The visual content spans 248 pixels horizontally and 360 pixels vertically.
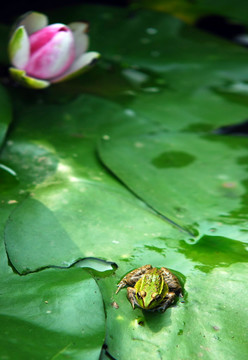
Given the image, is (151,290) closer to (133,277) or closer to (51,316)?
(133,277)

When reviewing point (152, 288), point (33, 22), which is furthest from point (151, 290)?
point (33, 22)

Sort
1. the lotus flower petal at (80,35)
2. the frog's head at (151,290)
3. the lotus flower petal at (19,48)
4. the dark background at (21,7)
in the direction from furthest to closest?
the dark background at (21,7) < the lotus flower petal at (80,35) < the lotus flower petal at (19,48) < the frog's head at (151,290)

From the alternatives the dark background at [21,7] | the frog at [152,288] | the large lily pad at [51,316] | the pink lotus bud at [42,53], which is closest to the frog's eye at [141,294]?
the frog at [152,288]

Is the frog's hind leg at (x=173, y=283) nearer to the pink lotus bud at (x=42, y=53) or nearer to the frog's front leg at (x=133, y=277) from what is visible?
the frog's front leg at (x=133, y=277)

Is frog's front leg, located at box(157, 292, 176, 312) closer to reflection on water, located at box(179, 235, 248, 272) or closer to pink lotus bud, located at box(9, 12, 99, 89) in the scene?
reflection on water, located at box(179, 235, 248, 272)

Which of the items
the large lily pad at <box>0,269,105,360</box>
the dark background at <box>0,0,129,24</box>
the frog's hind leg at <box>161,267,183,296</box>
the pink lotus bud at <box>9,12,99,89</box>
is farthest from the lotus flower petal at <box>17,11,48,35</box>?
the frog's hind leg at <box>161,267,183,296</box>

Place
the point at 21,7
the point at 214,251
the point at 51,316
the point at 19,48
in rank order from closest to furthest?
the point at 51,316 → the point at 214,251 → the point at 19,48 → the point at 21,7
